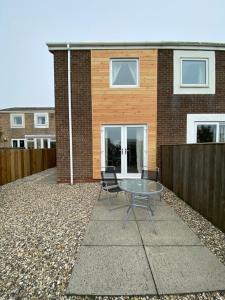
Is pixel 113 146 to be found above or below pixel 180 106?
below

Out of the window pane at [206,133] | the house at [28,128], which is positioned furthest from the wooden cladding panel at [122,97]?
the house at [28,128]

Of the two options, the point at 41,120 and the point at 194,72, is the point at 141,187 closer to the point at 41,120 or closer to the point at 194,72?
the point at 194,72

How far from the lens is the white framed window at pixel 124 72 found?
7.84 m

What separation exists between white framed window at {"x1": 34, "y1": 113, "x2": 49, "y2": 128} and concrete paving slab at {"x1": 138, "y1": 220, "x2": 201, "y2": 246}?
20184 mm

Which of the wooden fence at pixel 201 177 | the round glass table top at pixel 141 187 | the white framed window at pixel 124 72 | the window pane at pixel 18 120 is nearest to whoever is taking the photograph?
the wooden fence at pixel 201 177

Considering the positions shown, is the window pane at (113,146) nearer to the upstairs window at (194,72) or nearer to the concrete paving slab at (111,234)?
the upstairs window at (194,72)

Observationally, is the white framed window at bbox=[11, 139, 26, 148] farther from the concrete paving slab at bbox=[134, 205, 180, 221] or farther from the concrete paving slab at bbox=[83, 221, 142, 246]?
the concrete paving slab at bbox=[83, 221, 142, 246]

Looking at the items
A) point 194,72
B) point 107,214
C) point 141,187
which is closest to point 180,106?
point 194,72

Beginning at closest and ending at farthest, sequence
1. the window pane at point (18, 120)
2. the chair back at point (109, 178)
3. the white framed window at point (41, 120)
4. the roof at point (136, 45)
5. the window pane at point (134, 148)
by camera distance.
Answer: the chair back at point (109, 178)
the roof at point (136, 45)
the window pane at point (134, 148)
the white framed window at point (41, 120)
the window pane at point (18, 120)

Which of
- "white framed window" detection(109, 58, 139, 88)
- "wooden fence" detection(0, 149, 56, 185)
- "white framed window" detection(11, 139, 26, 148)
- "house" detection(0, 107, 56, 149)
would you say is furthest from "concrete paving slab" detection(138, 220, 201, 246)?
"white framed window" detection(11, 139, 26, 148)

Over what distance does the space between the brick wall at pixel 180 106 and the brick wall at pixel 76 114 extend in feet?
9.50

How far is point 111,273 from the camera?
2.45 metres

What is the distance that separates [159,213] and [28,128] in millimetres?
20592

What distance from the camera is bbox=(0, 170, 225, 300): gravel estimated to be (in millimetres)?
2246
